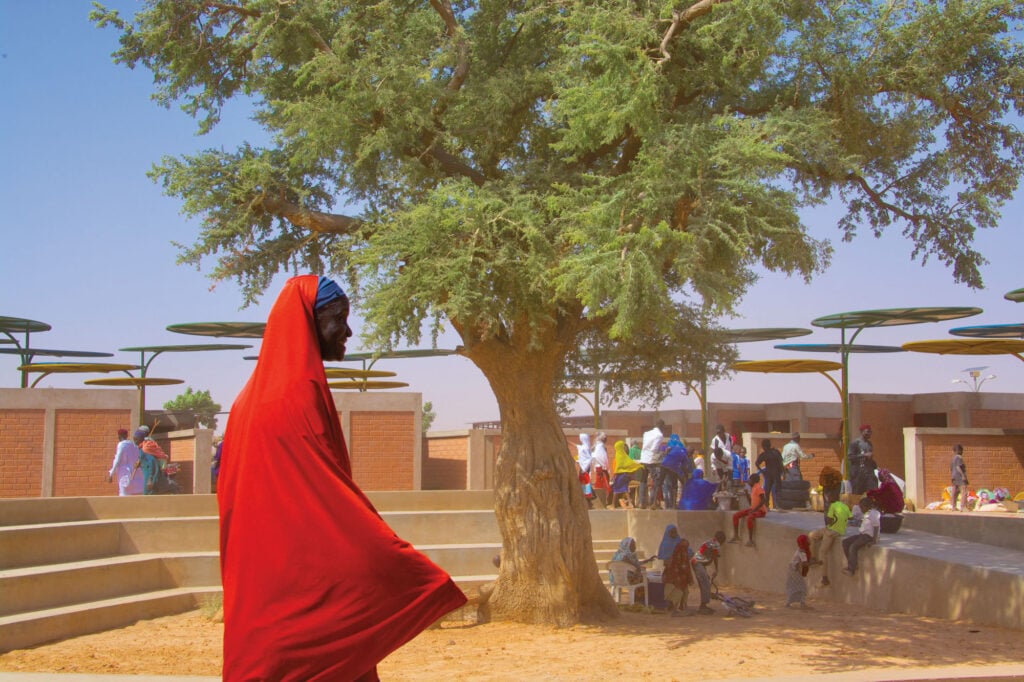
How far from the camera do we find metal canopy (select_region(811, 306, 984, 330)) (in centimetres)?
2173

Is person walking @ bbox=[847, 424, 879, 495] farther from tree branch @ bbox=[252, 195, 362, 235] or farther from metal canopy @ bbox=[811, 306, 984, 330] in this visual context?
tree branch @ bbox=[252, 195, 362, 235]

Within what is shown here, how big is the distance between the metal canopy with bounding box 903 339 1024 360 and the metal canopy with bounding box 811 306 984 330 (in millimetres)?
645

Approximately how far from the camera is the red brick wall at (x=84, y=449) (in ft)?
63.9

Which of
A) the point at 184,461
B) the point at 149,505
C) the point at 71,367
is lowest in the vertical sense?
the point at 149,505

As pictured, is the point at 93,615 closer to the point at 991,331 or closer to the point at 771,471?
the point at 771,471

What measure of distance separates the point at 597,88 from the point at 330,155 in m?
3.76

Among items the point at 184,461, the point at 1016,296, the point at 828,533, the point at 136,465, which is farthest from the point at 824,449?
the point at 136,465

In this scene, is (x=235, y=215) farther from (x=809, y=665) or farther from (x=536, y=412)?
(x=809, y=665)

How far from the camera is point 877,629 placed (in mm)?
12070

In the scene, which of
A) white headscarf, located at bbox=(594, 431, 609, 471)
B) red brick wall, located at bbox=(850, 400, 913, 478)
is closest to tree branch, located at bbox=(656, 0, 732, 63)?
white headscarf, located at bbox=(594, 431, 609, 471)

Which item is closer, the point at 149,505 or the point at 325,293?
the point at 325,293

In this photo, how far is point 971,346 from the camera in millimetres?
22344

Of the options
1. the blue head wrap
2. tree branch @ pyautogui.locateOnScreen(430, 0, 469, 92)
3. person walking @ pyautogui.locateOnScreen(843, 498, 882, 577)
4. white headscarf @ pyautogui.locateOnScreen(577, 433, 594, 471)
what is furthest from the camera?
white headscarf @ pyautogui.locateOnScreen(577, 433, 594, 471)

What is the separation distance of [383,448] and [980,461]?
14.1m
